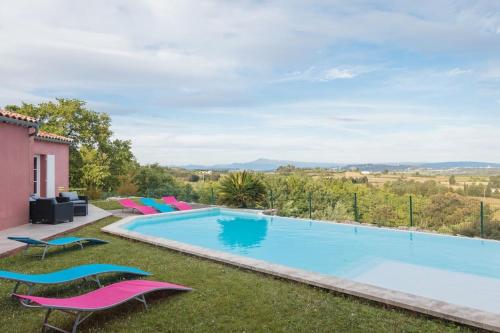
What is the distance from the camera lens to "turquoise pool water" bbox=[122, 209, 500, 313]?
7.17 meters

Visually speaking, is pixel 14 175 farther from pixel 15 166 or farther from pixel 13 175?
pixel 15 166

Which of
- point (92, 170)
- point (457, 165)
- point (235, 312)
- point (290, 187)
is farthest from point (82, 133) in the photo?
point (457, 165)

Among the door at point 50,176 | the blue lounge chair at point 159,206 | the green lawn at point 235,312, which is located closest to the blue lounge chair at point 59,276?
the green lawn at point 235,312

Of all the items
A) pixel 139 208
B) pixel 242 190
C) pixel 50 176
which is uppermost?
pixel 50 176

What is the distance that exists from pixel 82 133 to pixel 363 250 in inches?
840

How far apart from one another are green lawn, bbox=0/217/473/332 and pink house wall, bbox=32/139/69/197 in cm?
1020

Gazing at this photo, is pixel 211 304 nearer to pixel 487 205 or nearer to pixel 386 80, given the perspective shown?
pixel 487 205

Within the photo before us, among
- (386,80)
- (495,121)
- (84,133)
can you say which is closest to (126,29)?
(386,80)

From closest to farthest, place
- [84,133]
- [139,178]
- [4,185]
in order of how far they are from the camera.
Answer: [4,185] < [84,133] < [139,178]

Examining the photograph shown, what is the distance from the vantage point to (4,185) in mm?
9742

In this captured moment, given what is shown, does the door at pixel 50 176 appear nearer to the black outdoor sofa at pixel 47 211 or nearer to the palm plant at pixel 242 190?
the black outdoor sofa at pixel 47 211

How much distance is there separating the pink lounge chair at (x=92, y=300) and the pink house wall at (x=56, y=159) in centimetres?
1152

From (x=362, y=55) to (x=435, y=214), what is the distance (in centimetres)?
732

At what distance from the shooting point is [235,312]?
4453 millimetres
